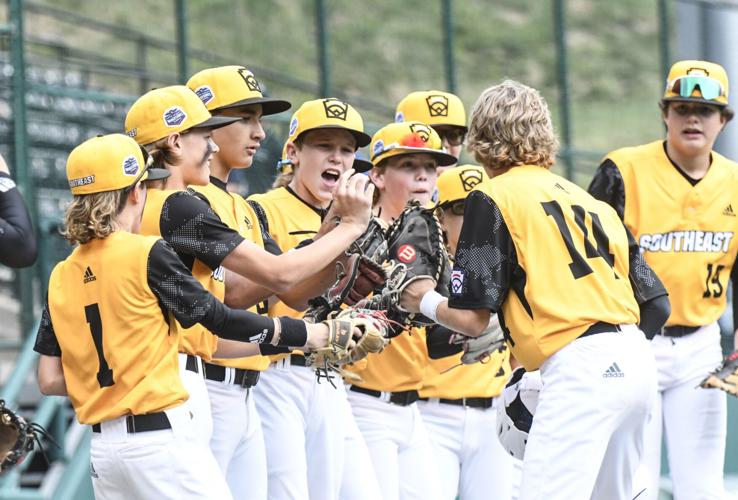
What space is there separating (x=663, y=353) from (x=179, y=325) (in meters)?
2.87

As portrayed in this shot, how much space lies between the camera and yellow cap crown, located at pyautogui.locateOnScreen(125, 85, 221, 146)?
16.3 ft

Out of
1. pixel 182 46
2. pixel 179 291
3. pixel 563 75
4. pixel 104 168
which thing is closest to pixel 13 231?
pixel 104 168

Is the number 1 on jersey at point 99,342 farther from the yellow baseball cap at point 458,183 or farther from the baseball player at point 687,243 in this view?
the baseball player at point 687,243

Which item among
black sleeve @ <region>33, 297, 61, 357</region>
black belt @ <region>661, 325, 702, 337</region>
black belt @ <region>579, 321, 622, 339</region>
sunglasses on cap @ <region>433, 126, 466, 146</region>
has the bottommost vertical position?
black belt @ <region>661, 325, 702, 337</region>

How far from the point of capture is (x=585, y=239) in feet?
15.9

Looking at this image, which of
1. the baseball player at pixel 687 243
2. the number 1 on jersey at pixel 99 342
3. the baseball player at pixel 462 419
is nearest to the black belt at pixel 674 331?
the baseball player at pixel 687 243

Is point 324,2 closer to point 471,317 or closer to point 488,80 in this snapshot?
point 471,317

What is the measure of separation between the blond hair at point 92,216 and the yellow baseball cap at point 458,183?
2.22 metres

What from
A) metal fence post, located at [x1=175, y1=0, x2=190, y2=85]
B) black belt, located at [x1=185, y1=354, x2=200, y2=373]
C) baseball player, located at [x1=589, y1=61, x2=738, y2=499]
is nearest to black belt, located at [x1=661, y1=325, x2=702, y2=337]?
baseball player, located at [x1=589, y1=61, x2=738, y2=499]

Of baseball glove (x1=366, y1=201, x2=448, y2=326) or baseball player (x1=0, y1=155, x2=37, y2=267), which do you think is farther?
baseball glove (x1=366, y1=201, x2=448, y2=326)

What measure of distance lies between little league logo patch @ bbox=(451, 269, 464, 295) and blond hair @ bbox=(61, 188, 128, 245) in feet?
4.29

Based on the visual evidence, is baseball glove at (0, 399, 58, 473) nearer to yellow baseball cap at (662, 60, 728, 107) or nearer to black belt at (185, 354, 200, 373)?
black belt at (185, 354, 200, 373)

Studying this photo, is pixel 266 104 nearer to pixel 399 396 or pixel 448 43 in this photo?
pixel 399 396

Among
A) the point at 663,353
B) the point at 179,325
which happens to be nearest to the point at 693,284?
the point at 663,353
